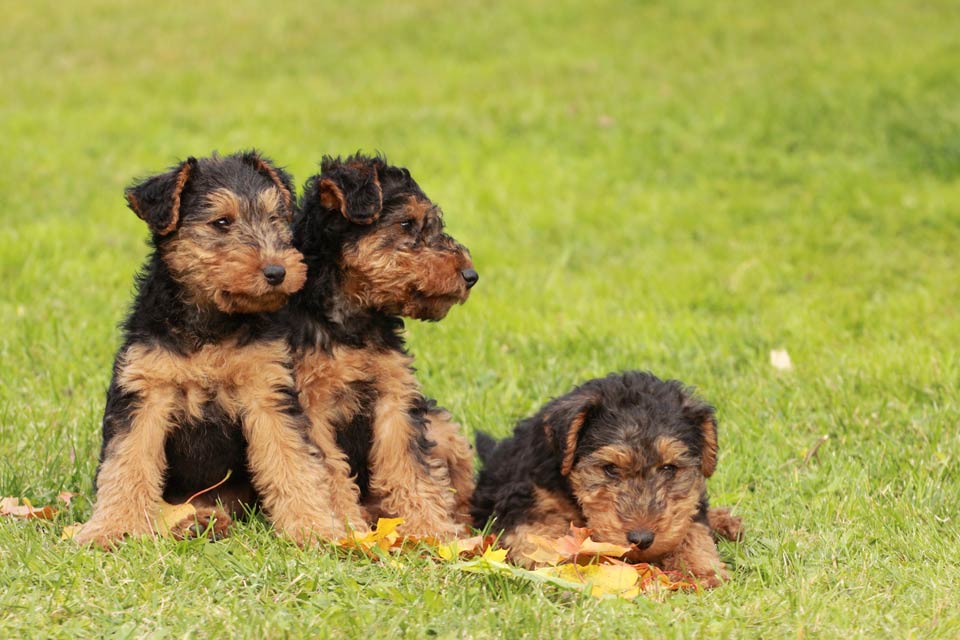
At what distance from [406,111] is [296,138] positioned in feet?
6.13

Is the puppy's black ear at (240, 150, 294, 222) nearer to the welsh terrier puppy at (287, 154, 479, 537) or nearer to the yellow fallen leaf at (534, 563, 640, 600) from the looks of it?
the welsh terrier puppy at (287, 154, 479, 537)

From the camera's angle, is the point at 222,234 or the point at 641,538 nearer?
the point at 641,538

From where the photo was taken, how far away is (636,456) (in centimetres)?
518

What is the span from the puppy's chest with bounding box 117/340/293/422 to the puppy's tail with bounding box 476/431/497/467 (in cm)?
159

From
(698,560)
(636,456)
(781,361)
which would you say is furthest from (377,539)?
(781,361)

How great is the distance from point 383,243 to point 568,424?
1.20m

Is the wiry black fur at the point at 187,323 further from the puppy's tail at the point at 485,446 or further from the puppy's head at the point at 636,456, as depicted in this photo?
the puppy's tail at the point at 485,446

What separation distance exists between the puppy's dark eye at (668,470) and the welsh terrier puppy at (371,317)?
1065 millimetres

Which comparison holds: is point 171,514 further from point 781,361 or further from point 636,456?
point 781,361

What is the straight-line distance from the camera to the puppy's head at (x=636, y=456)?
5020 millimetres

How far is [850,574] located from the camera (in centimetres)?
509

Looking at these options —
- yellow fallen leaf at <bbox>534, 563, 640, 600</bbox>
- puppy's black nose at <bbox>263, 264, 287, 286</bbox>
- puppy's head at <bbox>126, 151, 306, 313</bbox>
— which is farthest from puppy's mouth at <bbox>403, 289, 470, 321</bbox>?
yellow fallen leaf at <bbox>534, 563, 640, 600</bbox>

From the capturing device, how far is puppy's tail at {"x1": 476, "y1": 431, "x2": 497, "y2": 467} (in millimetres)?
6491

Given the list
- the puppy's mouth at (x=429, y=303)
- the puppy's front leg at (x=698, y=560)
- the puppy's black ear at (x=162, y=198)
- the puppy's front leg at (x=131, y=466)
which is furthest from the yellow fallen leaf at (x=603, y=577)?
the puppy's black ear at (x=162, y=198)
